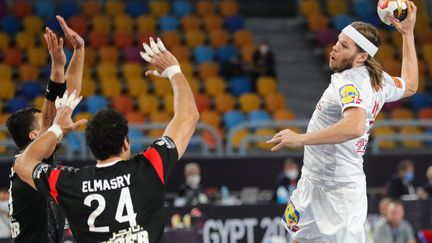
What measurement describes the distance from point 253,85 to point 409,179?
523 cm

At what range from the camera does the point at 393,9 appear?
22.2 ft

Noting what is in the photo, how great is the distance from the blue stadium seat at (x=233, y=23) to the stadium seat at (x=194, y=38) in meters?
1.29

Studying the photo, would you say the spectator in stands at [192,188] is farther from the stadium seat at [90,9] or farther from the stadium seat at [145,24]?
the stadium seat at [90,9]

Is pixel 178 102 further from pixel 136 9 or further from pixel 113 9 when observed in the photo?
pixel 136 9

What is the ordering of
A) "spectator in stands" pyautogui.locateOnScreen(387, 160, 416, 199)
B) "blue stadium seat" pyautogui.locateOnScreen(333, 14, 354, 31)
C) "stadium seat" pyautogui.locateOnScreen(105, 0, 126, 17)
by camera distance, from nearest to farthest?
"spectator in stands" pyautogui.locateOnScreen(387, 160, 416, 199), "stadium seat" pyautogui.locateOnScreen(105, 0, 126, 17), "blue stadium seat" pyautogui.locateOnScreen(333, 14, 354, 31)

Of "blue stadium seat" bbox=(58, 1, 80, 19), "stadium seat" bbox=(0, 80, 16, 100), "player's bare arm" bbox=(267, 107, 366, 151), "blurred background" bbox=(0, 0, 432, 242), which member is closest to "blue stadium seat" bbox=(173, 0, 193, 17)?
"blurred background" bbox=(0, 0, 432, 242)

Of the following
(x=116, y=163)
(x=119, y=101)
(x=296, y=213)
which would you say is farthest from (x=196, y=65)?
(x=116, y=163)

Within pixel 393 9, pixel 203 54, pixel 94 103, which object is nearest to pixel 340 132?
pixel 393 9

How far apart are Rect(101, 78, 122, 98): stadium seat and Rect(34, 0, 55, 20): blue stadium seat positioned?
2.81 m

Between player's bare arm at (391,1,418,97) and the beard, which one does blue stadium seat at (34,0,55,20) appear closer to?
player's bare arm at (391,1,418,97)

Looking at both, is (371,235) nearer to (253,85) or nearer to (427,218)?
(427,218)

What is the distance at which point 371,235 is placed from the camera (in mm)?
13320

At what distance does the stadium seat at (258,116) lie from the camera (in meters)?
18.8

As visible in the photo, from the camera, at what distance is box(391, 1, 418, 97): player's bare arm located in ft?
22.5
